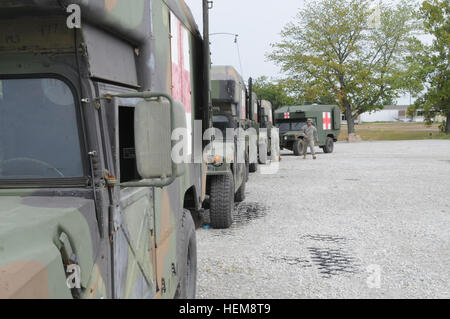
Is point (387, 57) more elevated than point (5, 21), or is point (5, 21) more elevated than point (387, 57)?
point (387, 57)

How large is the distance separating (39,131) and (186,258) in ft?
5.97

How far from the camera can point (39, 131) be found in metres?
2.08

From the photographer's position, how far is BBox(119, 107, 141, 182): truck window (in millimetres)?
2904

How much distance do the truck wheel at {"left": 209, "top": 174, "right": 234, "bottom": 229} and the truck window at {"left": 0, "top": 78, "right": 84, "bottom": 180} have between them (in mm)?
5008

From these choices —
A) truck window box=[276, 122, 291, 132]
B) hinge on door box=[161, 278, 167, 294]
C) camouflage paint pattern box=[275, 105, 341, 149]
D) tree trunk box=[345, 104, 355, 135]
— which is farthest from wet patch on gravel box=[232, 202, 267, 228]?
tree trunk box=[345, 104, 355, 135]

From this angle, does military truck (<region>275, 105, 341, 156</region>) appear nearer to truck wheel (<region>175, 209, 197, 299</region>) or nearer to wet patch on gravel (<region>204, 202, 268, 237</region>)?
wet patch on gravel (<region>204, 202, 268, 237</region>)

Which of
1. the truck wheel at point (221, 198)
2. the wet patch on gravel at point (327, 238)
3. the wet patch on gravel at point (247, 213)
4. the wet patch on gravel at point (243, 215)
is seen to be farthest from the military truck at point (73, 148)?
the wet patch on gravel at point (247, 213)

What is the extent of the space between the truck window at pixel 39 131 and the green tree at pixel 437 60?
40120 millimetres

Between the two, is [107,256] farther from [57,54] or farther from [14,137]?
[57,54]

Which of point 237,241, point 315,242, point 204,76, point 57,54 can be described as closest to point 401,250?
point 315,242

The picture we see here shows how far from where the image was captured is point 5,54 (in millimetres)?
2119

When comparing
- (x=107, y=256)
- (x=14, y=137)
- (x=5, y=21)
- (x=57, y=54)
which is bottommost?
(x=107, y=256)
